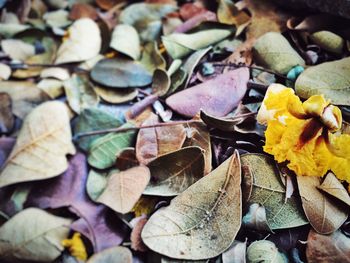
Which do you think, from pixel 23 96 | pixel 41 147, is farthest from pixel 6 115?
pixel 41 147

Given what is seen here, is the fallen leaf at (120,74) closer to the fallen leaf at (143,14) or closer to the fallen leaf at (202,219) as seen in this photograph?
the fallen leaf at (143,14)

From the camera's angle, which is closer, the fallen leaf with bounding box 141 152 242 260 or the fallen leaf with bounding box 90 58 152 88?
the fallen leaf with bounding box 141 152 242 260

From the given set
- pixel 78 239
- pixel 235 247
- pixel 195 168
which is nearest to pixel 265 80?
pixel 195 168

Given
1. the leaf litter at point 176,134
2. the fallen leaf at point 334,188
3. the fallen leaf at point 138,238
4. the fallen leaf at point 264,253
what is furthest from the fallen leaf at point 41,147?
the fallen leaf at point 334,188

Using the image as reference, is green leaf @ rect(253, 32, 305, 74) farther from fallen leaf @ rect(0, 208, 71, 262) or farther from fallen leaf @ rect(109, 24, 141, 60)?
fallen leaf @ rect(0, 208, 71, 262)

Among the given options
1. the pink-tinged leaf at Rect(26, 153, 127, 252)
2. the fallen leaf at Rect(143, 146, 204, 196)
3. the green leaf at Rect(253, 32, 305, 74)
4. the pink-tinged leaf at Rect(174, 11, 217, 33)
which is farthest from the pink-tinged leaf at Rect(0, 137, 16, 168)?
the green leaf at Rect(253, 32, 305, 74)

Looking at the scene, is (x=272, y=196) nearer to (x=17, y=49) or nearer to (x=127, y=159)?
(x=127, y=159)
